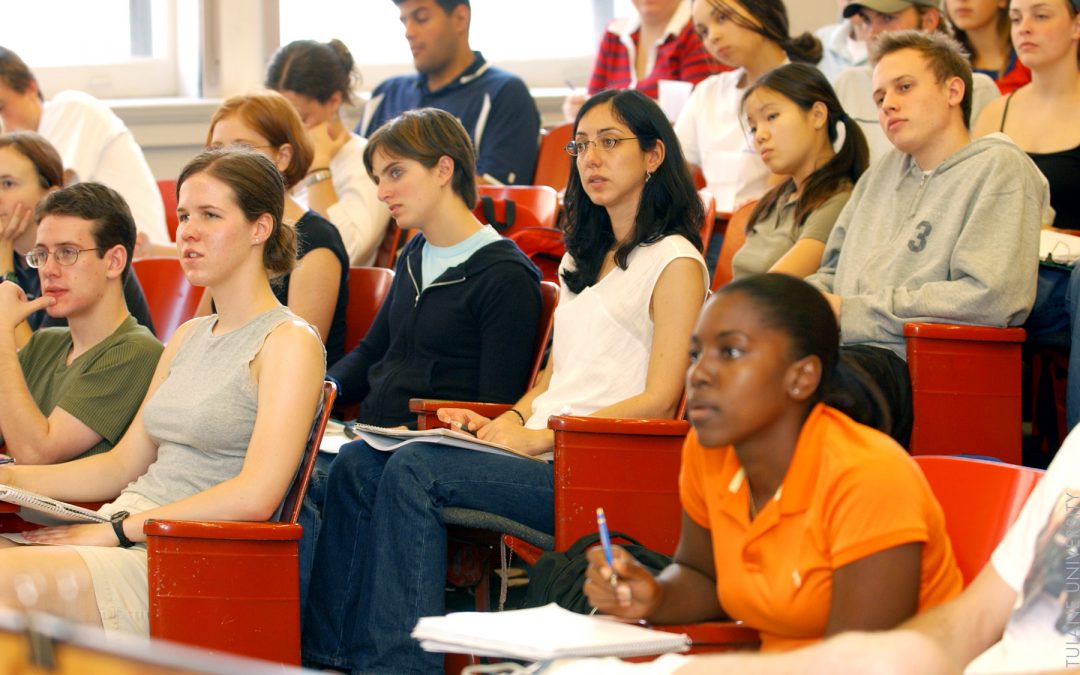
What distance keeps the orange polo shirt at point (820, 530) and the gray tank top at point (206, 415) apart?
1000mm

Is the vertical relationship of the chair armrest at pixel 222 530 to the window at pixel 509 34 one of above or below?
below

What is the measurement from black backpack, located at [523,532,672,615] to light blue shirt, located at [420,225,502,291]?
110cm

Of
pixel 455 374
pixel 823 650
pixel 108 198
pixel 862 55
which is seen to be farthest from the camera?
pixel 862 55

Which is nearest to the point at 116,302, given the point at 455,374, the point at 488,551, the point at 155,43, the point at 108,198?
the point at 108,198

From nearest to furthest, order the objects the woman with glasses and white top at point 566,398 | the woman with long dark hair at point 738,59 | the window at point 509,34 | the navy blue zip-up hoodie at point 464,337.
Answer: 1. the woman with glasses and white top at point 566,398
2. the navy blue zip-up hoodie at point 464,337
3. the woman with long dark hair at point 738,59
4. the window at point 509,34

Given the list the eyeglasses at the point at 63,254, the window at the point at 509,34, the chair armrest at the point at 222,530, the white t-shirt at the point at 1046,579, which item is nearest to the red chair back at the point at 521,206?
the eyeglasses at the point at 63,254

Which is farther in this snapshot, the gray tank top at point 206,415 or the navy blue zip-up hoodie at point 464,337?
the navy blue zip-up hoodie at point 464,337

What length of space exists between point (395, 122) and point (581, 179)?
0.63 m

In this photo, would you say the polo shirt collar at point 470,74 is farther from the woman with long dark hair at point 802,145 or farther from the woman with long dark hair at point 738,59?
the woman with long dark hair at point 802,145

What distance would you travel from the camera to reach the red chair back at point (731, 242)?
3.62 meters

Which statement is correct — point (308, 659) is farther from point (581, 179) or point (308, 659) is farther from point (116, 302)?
point (581, 179)

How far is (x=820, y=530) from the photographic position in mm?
1611

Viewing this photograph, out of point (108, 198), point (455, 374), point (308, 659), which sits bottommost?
point (308, 659)

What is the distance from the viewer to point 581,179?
2889 mm
